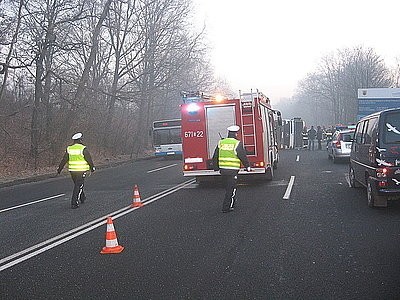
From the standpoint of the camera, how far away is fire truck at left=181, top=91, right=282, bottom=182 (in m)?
15.0

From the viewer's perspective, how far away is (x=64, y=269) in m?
6.58


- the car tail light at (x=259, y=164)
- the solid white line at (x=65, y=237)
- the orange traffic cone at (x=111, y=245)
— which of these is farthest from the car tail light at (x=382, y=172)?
the car tail light at (x=259, y=164)

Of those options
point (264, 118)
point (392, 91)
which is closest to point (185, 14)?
point (392, 91)

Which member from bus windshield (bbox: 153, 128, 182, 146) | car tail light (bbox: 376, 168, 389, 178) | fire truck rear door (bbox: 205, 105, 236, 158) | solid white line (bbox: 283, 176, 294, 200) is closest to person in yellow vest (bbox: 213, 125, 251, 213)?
solid white line (bbox: 283, 176, 294, 200)

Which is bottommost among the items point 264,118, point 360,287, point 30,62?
point 360,287

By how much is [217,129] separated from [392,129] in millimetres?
6438

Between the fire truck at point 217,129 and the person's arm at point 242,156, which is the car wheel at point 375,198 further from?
the fire truck at point 217,129

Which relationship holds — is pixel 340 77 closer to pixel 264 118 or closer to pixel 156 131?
pixel 156 131

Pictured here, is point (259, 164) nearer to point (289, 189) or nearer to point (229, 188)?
point (289, 189)

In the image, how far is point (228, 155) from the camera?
436 inches

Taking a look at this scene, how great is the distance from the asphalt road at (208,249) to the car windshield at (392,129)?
1397mm

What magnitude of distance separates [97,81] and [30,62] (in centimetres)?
1385

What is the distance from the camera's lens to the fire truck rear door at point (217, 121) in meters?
15.2

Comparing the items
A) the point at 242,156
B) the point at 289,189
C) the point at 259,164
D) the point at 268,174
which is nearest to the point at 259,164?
the point at 259,164
